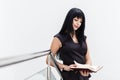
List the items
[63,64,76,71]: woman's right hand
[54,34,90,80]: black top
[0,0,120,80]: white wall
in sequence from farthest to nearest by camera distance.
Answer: [0,0,120,80]: white wall
[54,34,90,80]: black top
[63,64,76,71]: woman's right hand

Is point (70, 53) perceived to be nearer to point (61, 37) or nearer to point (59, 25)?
point (61, 37)

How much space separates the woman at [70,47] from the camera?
7.93 ft

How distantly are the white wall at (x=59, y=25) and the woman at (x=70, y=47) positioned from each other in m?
1.54

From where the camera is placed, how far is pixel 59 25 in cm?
414

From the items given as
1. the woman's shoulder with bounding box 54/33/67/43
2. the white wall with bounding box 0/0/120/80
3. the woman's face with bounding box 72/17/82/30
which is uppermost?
the woman's face with bounding box 72/17/82/30

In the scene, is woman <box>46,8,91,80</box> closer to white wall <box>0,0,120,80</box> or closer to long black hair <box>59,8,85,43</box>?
long black hair <box>59,8,85,43</box>

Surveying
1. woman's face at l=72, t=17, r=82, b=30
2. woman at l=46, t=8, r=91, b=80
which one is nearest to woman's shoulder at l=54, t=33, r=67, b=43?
woman at l=46, t=8, r=91, b=80

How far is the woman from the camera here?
2.42 m

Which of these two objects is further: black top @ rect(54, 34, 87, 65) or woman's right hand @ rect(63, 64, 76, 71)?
black top @ rect(54, 34, 87, 65)

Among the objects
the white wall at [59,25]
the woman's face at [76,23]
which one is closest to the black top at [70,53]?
the woman's face at [76,23]

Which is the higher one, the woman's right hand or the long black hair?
the long black hair

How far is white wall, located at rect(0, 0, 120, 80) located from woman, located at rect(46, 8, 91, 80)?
154 cm

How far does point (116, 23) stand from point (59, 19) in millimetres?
858

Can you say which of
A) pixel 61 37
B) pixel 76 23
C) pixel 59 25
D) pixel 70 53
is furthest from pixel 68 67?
pixel 59 25
